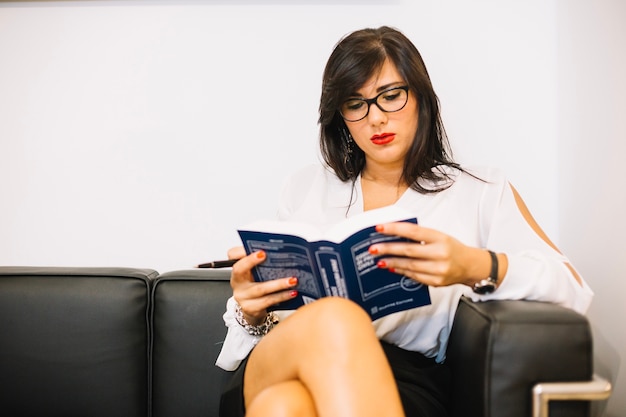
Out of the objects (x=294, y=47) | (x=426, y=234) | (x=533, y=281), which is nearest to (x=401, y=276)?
(x=426, y=234)

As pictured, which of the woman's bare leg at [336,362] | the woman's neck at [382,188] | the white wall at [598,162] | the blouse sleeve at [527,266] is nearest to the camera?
the woman's bare leg at [336,362]

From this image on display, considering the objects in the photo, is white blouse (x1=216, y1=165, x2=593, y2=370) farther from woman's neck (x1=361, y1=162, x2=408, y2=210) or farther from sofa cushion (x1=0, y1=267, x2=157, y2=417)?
sofa cushion (x1=0, y1=267, x2=157, y2=417)

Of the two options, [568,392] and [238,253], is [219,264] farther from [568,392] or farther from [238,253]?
[568,392]

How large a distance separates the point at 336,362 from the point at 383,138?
24.7 inches

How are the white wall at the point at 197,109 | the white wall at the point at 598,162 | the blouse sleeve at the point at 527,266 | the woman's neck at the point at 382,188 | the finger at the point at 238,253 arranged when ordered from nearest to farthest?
the blouse sleeve at the point at 527,266, the finger at the point at 238,253, the white wall at the point at 598,162, the woman's neck at the point at 382,188, the white wall at the point at 197,109

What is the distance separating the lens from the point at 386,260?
39.9 inches

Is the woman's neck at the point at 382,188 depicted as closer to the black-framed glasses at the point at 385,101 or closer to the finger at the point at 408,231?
the black-framed glasses at the point at 385,101

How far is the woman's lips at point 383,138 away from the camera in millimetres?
1392

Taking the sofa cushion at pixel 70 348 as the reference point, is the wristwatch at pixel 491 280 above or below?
above

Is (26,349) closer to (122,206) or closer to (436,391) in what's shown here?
(122,206)

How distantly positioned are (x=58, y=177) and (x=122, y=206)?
0.71 ft

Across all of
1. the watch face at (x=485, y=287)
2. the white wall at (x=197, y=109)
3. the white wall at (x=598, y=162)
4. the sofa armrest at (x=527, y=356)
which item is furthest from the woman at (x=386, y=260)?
the white wall at (x=197, y=109)

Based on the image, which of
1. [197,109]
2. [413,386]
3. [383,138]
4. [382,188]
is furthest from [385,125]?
[197,109]

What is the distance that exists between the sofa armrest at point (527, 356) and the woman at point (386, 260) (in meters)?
0.12
